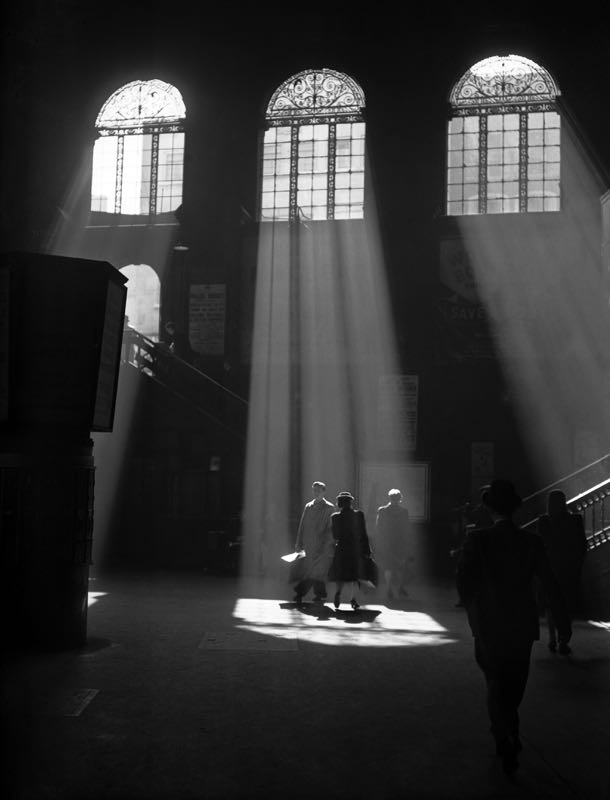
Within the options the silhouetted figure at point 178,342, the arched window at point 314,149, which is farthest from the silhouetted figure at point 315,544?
the arched window at point 314,149

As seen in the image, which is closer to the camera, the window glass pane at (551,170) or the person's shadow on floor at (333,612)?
the person's shadow on floor at (333,612)

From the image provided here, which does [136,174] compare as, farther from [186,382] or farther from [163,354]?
[186,382]

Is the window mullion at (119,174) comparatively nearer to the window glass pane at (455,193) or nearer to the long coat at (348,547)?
the window glass pane at (455,193)

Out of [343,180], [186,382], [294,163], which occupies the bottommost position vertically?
[186,382]

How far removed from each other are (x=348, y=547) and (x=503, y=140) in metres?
14.4

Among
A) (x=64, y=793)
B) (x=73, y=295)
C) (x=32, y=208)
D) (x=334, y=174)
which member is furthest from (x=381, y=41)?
(x=64, y=793)

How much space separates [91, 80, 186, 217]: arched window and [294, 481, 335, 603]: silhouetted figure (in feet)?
44.8

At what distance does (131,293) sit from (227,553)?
9.15m

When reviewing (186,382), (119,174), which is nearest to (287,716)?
(186,382)

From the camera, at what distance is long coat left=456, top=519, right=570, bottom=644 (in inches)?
200

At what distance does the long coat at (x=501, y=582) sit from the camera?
507cm

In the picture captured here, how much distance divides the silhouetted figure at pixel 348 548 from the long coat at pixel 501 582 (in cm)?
675

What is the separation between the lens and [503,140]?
2289 centimetres

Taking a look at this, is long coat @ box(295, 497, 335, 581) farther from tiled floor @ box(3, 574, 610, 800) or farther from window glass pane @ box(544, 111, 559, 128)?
window glass pane @ box(544, 111, 559, 128)
